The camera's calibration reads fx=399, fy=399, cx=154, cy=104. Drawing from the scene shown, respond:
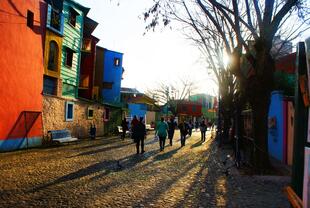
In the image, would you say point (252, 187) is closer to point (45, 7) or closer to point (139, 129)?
point (139, 129)

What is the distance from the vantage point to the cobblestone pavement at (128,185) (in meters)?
7.44

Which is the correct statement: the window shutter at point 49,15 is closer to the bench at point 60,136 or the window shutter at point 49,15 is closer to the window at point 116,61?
the bench at point 60,136

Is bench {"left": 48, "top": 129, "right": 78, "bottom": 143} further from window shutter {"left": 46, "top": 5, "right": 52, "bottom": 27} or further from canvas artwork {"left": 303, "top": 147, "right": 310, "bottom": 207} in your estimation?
canvas artwork {"left": 303, "top": 147, "right": 310, "bottom": 207}

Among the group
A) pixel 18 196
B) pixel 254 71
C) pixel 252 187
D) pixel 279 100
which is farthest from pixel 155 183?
pixel 279 100

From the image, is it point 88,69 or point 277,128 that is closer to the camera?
point 277,128

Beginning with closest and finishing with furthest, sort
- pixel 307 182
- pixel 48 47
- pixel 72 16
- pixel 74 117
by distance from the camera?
pixel 307 182 < pixel 48 47 < pixel 74 117 < pixel 72 16

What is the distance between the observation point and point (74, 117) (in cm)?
2548

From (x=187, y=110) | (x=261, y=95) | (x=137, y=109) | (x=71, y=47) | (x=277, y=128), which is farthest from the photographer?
(x=187, y=110)

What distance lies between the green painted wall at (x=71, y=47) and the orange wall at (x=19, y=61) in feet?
13.5

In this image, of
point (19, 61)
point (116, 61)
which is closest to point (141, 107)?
point (116, 61)

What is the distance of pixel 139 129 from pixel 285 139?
5.83 metres

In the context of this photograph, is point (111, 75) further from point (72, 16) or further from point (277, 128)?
point (277, 128)

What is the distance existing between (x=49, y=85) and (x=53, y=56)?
1683mm

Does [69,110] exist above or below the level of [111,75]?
below
